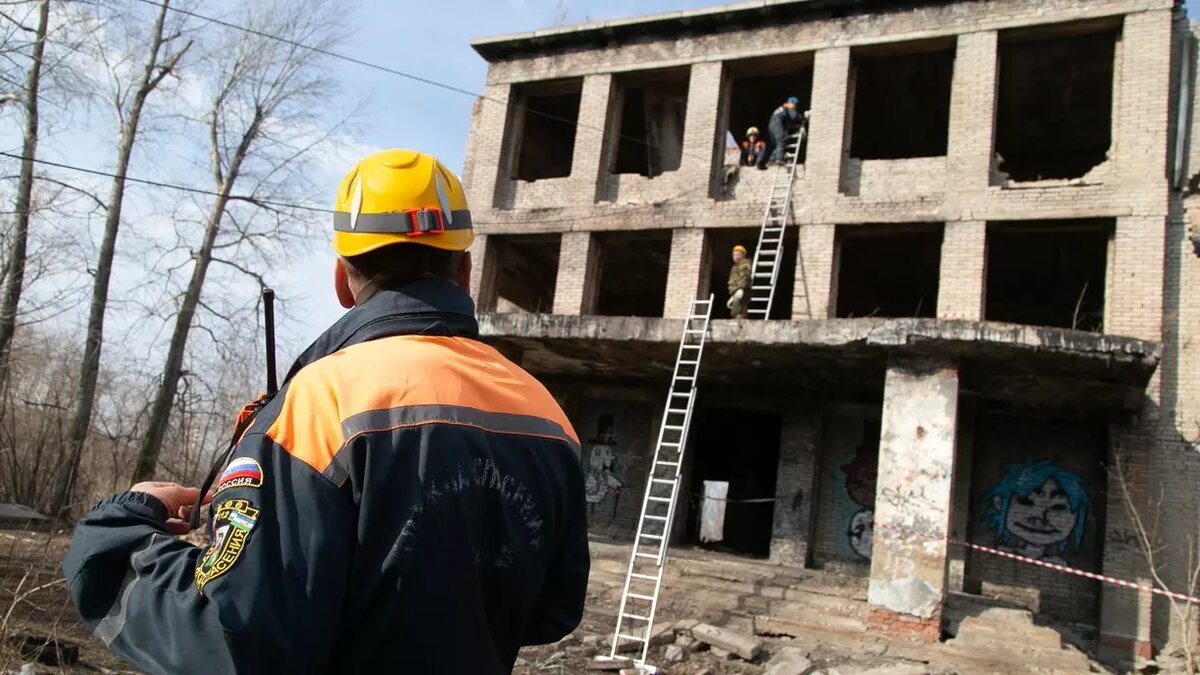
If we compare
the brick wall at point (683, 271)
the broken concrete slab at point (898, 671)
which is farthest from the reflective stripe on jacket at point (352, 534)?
the brick wall at point (683, 271)

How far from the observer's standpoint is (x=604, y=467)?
16.5m

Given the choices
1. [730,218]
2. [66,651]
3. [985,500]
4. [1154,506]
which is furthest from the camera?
[730,218]

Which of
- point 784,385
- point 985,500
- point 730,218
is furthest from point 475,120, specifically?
point 985,500

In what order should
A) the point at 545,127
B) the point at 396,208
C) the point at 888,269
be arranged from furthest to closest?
the point at 545,127, the point at 888,269, the point at 396,208

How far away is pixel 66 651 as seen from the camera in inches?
217

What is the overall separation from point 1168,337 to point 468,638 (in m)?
13.9

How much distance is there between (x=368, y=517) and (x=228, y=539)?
205 mm

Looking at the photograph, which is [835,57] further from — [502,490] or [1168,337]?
[502,490]

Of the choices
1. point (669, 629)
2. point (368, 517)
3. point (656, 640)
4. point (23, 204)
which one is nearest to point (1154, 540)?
point (669, 629)

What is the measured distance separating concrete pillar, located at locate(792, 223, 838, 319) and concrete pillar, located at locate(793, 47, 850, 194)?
73 cm

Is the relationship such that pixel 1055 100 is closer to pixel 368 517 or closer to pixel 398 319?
pixel 398 319

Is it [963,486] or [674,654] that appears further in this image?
[963,486]

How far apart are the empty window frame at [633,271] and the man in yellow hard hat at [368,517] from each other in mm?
14314

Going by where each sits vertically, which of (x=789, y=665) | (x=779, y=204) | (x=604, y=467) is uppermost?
(x=779, y=204)
